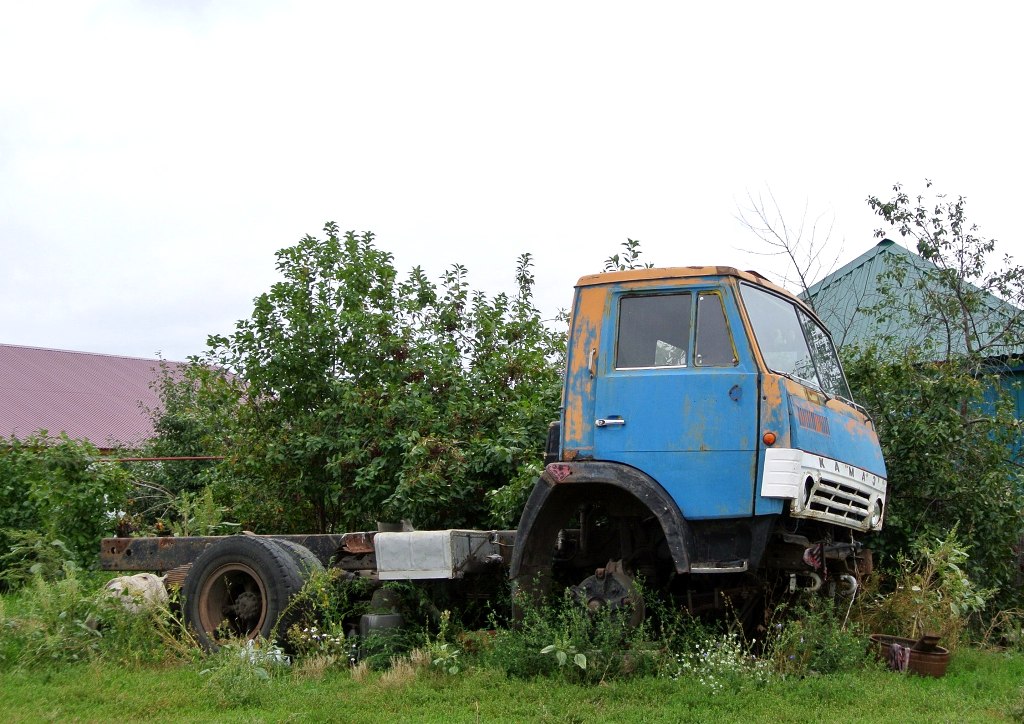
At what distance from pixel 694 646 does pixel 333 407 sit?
5168mm

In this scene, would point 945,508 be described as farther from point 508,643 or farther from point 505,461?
point 508,643

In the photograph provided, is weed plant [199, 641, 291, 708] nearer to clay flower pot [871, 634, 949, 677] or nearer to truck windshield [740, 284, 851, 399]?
truck windshield [740, 284, 851, 399]

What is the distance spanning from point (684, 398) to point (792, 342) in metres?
0.99

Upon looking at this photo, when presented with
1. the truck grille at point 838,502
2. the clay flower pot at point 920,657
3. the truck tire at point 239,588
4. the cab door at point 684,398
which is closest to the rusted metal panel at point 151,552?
the truck tire at point 239,588

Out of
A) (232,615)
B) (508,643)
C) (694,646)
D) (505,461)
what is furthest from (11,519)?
(694,646)

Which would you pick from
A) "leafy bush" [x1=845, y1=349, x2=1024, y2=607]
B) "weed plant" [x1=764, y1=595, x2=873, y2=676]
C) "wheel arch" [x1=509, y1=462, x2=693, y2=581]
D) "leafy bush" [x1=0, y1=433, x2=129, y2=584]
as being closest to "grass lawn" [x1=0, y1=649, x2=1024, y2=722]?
"weed plant" [x1=764, y1=595, x2=873, y2=676]

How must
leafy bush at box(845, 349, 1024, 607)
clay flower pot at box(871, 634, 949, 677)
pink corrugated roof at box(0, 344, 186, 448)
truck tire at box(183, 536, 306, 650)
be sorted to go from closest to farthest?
1. clay flower pot at box(871, 634, 949, 677)
2. truck tire at box(183, 536, 306, 650)
3. leafy bush at box(845, 349, 1024, 607)
4. pink corrugated roof at box(0, 344, 186, 448)

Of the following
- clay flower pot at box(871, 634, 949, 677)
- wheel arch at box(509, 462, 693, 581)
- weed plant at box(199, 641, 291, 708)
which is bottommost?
weed plant at box(199, 641, 291, 708)

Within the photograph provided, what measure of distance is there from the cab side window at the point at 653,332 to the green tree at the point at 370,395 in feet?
9.68

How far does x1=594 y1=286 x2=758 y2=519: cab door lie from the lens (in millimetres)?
6164

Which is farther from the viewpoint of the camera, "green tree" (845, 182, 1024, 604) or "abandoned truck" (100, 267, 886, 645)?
→ "green tree" (845, 182, 1024, 604)

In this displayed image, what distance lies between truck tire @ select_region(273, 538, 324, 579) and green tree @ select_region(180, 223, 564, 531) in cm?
160

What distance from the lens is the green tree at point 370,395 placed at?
963 centimetres

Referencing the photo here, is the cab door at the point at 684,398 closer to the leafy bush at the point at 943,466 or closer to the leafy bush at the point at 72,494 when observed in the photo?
the leafy bush at the point at 943,466
